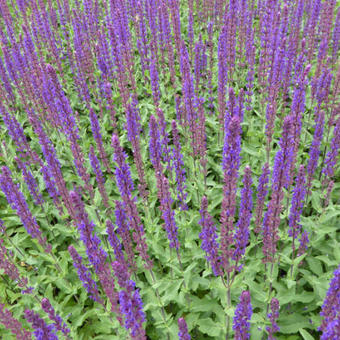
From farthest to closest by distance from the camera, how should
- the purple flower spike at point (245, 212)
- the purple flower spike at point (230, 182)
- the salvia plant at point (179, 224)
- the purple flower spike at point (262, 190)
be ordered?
the purple flower spike at point (262, 190) → the salvia plant at point (179, 224) → the purple flower spike at point (245, 212) → the purple flower spike at point (230, 182)

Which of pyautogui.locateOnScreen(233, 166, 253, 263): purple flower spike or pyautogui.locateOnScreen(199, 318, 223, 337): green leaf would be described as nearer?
pyautogui.locateOnScreen(233, 166, 253, 263): purple flower spike

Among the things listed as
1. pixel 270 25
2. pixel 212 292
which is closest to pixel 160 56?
pixel 270 25

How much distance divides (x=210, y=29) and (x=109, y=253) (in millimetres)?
7478

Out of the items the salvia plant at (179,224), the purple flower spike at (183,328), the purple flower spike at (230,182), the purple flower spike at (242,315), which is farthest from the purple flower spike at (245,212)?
the purple flower spike at (183,328)

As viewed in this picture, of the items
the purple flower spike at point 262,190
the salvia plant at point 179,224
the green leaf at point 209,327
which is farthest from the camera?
the green leaf at point 209,327

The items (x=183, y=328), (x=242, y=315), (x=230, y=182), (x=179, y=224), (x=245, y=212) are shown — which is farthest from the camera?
(x=179, y=224)

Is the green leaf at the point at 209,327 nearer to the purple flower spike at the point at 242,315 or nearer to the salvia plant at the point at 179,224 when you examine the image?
the salvia plant at the point at 179,224

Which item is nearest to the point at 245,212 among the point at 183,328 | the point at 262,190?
the point at 262,190

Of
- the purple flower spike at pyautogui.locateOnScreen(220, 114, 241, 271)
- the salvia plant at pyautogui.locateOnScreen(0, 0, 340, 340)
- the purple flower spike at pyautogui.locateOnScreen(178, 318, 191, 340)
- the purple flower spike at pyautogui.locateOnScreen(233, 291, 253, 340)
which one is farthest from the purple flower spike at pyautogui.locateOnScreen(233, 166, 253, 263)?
the purple flower spike at pyautogui.locateOnScreen(178, 318, 191, 340)

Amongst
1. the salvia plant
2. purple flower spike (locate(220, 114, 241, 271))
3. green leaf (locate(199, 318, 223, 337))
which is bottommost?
green leaf (locate(199, 318, 223, 337))

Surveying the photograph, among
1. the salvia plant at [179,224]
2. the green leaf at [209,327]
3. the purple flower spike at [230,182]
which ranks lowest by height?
the green leaf at [209,327]

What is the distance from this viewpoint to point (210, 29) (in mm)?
9922

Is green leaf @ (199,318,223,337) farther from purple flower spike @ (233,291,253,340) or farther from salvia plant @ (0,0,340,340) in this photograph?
purple flower spike @ (233,291,253,340)

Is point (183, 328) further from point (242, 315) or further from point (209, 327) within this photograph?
point (209, 327)
